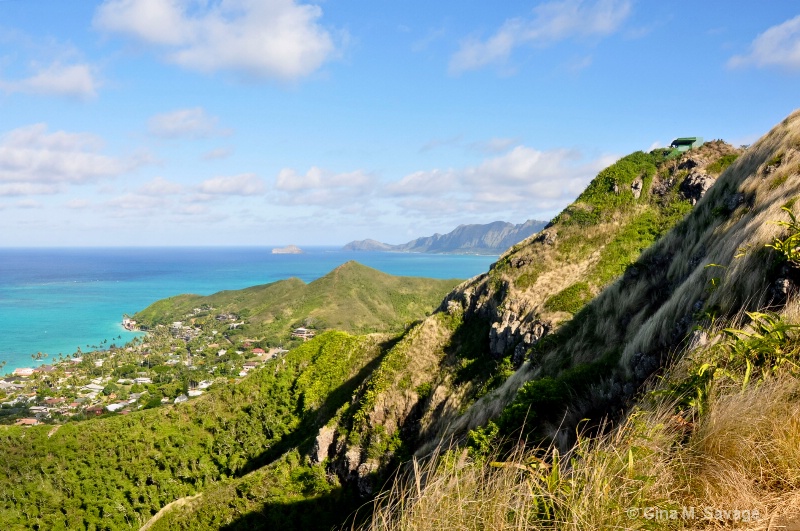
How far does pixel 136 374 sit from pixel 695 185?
461 feet

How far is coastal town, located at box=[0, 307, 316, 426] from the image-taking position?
90.6 m

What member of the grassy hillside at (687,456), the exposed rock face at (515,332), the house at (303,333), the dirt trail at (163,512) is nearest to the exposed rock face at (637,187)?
the exposed rock face at (515,332)

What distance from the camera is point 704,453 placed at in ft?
9.62

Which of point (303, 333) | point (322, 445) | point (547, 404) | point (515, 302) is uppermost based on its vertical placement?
point (547, 404)

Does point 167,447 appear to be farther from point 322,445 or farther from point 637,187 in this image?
point 637,187

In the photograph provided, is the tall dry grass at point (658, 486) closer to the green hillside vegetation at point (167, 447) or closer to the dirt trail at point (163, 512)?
the green hillside vegetation at point (167, 447)

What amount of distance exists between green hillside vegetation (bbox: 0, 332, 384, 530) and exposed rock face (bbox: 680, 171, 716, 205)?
36.3 meters

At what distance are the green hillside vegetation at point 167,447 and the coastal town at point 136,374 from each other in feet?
43.2

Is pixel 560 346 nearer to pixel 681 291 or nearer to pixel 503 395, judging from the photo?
pixel 503 395

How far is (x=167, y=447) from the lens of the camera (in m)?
52.1

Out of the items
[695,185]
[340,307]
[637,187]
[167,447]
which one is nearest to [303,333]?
[340,307]

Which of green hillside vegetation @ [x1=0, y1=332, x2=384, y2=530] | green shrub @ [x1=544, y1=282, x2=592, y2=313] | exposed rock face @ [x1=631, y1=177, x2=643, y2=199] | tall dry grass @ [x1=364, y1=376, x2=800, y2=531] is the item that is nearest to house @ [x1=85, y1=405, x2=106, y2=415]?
green hillside vegetation @ [x1=0, y1=332, x2=384, y2=530]

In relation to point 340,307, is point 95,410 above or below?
below

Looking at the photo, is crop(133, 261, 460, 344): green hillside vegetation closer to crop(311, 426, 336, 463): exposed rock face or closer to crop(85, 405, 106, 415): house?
crop(85, 405, 106, 415): house
